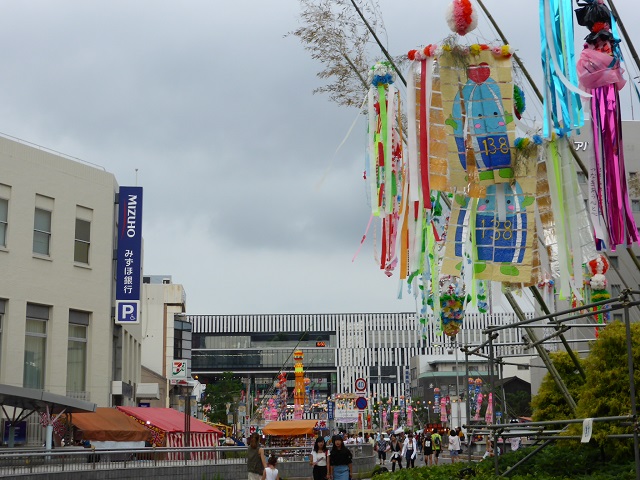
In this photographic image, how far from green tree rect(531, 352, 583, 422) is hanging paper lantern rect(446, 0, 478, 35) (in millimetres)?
6233

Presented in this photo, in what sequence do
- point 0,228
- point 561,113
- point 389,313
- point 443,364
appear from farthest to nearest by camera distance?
point 389,313
point 443,364
point 0,228
point 561,113

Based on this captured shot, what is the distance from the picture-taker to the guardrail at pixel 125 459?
67.4 feet

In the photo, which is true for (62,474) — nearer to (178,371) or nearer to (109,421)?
(109,421)

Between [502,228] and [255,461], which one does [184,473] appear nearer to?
[255,461]

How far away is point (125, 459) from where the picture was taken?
936 inches

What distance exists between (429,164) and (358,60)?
225 centimetres

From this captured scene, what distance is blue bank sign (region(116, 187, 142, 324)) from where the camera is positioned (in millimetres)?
34125

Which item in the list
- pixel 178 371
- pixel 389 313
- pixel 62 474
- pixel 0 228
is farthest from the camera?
pixel 389 313

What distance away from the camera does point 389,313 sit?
171 metres

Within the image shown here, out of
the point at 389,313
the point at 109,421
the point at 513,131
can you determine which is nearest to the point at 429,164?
the point at 513,131

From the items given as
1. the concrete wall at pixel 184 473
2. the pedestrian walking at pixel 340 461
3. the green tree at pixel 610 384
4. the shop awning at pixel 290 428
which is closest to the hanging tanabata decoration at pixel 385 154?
the green tree at pixel 610 384

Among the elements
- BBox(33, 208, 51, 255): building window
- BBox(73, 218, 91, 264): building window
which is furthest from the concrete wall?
BBox(73, 218, 91, 264): building window

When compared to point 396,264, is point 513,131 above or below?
above

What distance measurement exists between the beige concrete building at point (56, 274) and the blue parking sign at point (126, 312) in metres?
0.40
